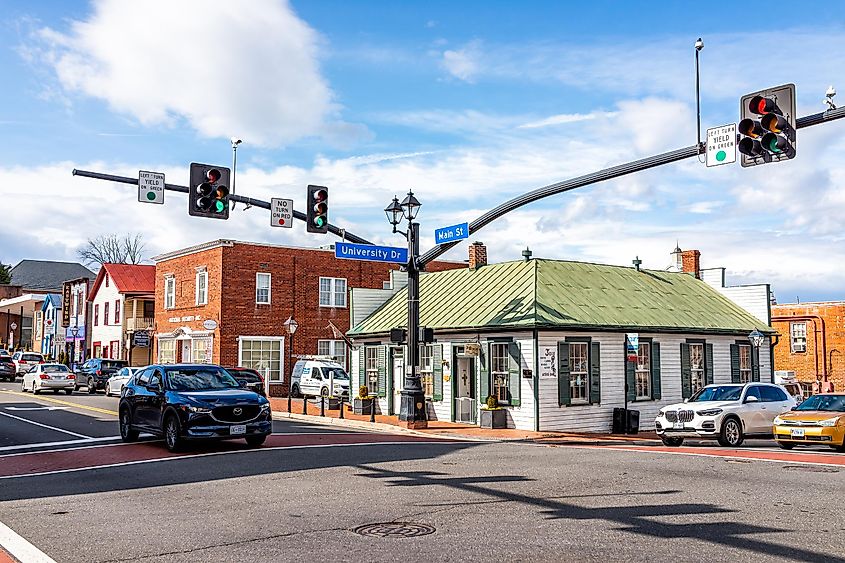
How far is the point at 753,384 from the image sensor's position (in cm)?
2116

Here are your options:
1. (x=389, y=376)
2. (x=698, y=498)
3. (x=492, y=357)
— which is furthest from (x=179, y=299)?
(x=698, y=498)

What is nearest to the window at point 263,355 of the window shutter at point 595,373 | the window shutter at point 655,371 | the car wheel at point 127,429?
the window shutter at point 595,373

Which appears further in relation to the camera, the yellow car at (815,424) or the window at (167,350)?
the window at (167,350)

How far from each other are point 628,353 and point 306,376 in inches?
622

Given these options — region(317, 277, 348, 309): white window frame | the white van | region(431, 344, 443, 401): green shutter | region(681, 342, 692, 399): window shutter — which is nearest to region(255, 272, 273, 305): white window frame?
region(317, 277, 348, 309): white window frame

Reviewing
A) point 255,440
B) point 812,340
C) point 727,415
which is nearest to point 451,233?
point 255,440

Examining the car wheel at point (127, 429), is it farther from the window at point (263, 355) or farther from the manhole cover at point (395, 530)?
the window at point (263, 355)

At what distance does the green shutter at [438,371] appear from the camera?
27.2m

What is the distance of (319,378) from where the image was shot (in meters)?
36.4

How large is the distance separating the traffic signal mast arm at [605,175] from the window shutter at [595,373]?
635cm

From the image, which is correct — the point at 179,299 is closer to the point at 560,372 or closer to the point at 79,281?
the point at 79,281

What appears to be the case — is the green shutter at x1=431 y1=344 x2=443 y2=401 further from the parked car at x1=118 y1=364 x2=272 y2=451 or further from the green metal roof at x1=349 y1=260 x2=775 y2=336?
the parked car at x1=118 y1=364 x2=272 y2=451

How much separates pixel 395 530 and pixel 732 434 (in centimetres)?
1380

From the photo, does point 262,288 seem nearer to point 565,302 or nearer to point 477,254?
point 477,254
